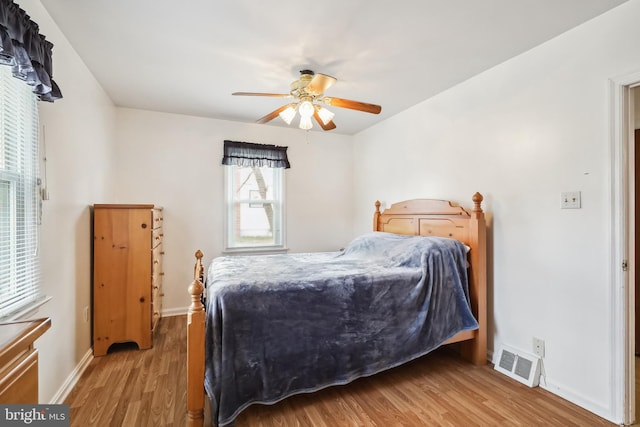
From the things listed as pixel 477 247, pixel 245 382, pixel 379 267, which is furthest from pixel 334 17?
pixel 245 382

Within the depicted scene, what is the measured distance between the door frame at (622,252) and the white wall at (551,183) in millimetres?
36

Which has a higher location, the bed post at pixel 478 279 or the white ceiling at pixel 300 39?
the white ceiling at pixel 300 39

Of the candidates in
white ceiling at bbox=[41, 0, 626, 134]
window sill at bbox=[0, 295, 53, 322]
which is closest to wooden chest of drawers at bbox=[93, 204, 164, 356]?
window sill at bbox=[0, 295, 53, 322]

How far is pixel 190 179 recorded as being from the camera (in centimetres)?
380

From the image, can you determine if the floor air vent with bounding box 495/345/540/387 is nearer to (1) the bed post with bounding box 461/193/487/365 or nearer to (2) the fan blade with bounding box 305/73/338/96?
(1) the bed post with bounding box 461/193/487/365

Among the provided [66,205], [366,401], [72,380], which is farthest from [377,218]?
[72,380]

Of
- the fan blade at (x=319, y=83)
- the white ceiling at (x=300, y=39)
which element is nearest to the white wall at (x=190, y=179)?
the white ceiling at (x=300, y=39)

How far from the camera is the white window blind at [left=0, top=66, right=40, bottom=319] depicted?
1.46 metres

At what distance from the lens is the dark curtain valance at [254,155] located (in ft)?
12.9

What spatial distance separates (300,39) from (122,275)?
8.07 feet

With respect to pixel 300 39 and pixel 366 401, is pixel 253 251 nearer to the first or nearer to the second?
pixel 366 401

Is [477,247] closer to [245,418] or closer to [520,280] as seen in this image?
[520,280]

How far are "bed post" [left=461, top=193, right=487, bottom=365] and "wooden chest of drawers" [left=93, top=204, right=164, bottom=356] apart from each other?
283 cm

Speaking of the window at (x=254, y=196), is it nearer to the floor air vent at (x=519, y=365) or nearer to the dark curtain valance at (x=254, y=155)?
the dark curtain valance at (x=254, y=155)
